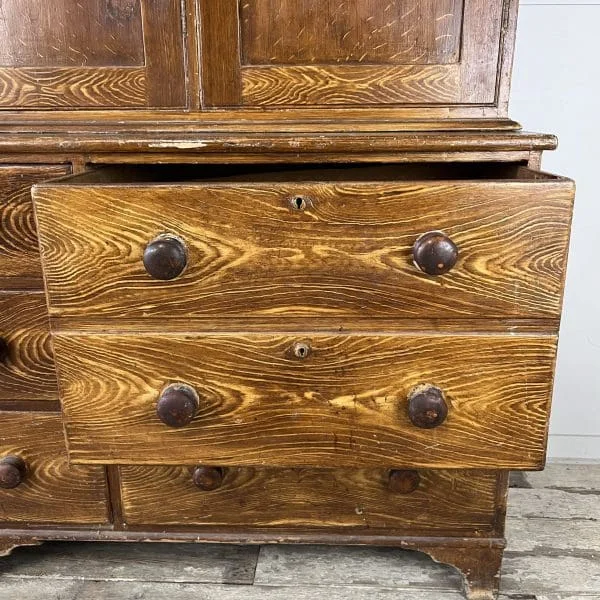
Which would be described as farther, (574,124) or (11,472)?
(574,124)

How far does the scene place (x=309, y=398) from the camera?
2.85 feet

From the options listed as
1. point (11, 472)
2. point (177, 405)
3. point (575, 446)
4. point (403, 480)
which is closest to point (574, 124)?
point (575, 446)

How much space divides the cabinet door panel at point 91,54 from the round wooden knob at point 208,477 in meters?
0.64

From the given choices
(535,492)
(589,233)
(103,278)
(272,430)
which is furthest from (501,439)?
(589,233)

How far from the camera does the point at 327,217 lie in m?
0.78

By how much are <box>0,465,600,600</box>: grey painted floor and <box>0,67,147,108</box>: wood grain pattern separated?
87 cm

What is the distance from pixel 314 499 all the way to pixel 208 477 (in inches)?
7.6

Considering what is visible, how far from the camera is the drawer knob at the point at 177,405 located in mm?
850

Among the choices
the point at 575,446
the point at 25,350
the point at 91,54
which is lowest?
the point at 575,446

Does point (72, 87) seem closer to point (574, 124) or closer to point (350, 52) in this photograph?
point (350, 52)

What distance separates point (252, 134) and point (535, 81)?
78cm

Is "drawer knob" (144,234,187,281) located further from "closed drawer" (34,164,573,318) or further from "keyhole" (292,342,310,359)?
"keyhole" (292,342,310,359)

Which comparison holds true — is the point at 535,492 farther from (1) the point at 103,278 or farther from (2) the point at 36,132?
(2) the point at 36,132

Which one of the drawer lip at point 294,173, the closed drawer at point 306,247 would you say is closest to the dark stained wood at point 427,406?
the closed drawer at point 306,247
